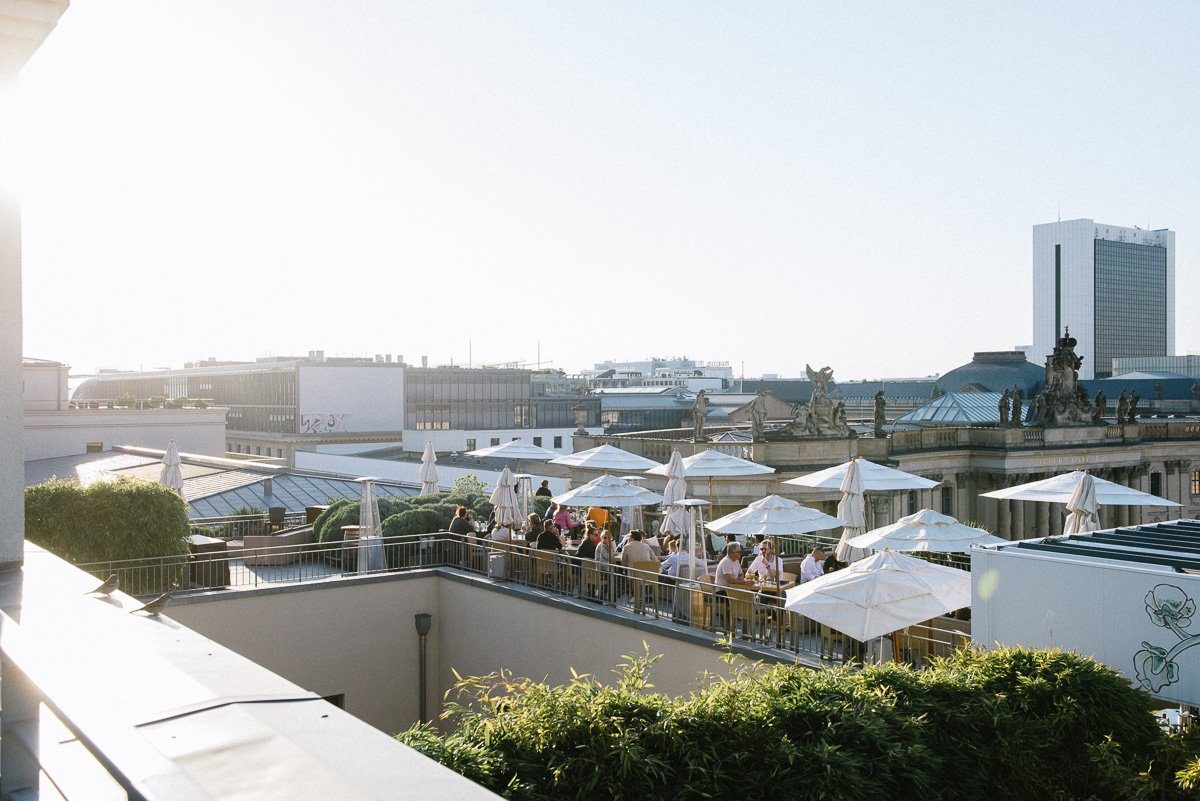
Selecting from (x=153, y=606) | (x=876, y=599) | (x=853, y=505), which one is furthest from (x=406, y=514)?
(x=153, y=606)

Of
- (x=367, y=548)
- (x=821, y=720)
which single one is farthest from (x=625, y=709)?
(x=367, y=548)

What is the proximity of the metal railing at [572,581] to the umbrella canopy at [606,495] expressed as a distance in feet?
6.11

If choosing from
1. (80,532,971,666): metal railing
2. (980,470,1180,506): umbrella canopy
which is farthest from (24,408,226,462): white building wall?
(980,470,1180,506): umbrella canopy

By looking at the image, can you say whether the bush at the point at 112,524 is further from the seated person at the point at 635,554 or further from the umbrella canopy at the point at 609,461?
the umbrella canopy at the point at 609,461

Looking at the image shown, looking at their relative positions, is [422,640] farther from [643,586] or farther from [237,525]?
[237,525]

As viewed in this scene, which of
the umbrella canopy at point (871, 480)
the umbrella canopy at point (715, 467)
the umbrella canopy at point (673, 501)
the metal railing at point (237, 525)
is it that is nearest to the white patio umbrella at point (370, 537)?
the metal railing at point (237, 525)

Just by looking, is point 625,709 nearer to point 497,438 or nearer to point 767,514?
point 767,514

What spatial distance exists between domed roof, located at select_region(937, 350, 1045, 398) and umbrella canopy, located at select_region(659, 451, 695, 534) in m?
60.6

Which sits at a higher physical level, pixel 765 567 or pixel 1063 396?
pixel 1063 396

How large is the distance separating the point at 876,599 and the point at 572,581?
6940 mm

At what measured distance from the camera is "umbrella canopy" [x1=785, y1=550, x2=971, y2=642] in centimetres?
1162

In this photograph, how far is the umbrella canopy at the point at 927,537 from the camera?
16.4 meters

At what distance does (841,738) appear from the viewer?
734cm

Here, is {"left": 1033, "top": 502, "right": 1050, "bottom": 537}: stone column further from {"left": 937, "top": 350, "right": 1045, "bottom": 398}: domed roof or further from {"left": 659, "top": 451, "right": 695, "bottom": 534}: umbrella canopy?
{"left": 659, "top": 451, "right": 695, "bottom": 534}: umbrella canopy
